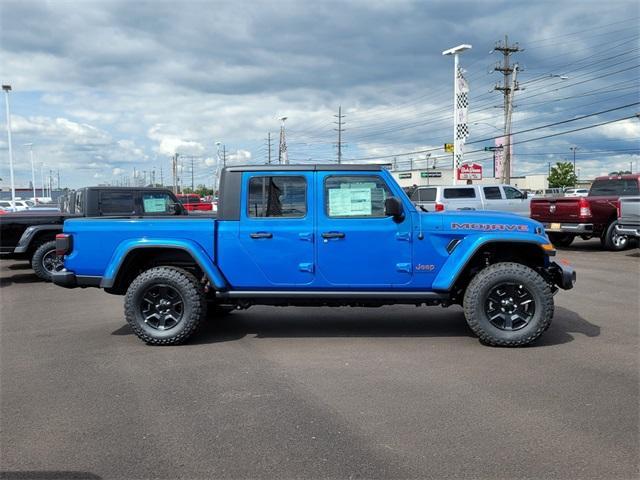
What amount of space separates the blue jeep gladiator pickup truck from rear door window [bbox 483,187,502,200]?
13.9 metres

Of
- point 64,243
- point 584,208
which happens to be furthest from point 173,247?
point 584,208

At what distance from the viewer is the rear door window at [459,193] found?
1945 cm

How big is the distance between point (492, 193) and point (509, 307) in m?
14.7

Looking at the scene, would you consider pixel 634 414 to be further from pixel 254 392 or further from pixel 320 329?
pixel 320 329

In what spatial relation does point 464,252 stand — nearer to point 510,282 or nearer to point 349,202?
point 510,282

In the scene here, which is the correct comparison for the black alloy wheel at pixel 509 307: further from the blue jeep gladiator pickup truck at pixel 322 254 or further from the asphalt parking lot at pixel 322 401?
the asphalt parking lot at pixel 322 401

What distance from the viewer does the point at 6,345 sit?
6.07 meters

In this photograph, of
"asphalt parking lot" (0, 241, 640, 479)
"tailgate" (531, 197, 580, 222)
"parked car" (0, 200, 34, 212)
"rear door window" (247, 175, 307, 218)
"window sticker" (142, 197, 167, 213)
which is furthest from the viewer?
"parked car" (0, 200, 34, 212)

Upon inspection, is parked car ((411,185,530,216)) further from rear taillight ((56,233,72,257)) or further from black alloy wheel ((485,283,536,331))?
rear taillight ((56,233,72,257))

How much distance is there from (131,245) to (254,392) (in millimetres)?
2319

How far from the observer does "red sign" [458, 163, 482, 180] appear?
27.4m

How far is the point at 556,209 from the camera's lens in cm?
1498

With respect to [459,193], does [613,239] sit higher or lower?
lower

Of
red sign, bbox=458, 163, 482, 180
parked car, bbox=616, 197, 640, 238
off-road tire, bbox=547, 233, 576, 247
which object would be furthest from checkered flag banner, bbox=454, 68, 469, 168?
parked car, bbox=616, 197, 640, 238
